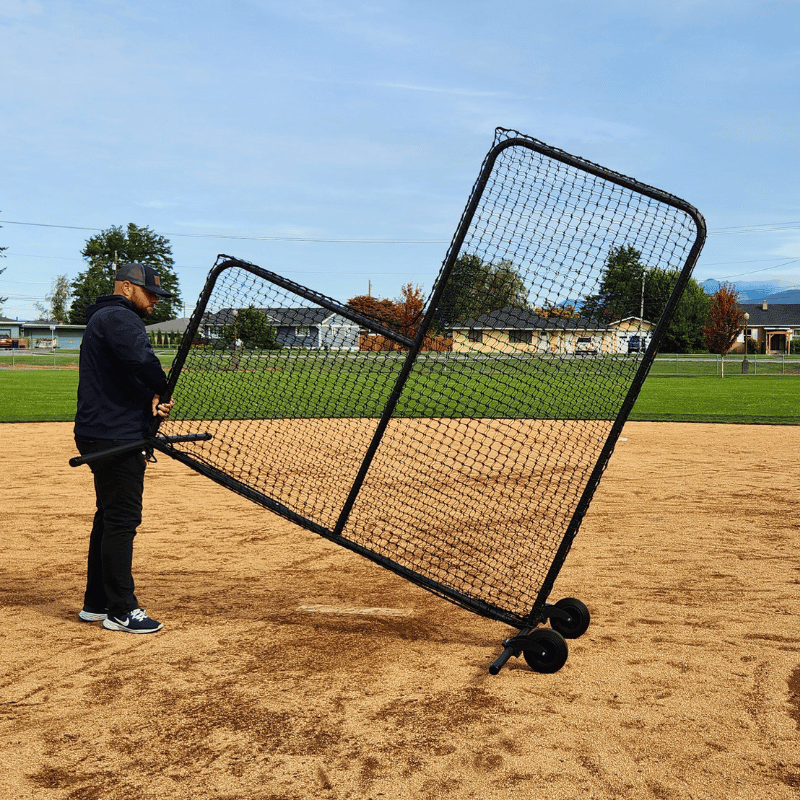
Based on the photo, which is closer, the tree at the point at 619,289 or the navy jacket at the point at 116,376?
the tree at the point at 619,289

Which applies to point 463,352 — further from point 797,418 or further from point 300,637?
point 797,418

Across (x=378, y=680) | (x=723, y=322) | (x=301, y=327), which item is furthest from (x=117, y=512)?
(x=723, y=322)

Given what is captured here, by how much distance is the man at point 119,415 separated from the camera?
14.8ft

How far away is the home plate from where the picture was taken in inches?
201

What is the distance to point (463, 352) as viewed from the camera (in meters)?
4.65

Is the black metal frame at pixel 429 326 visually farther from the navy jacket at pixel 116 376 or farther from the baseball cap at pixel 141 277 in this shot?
the baseball cap at pixel 141 277

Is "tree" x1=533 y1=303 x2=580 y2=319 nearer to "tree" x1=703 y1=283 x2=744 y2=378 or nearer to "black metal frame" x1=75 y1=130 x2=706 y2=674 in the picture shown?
"black metal frame" x1=75 y1=130 x2=706 y2=674

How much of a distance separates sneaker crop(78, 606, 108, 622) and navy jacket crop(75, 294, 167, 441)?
1100 millimetres

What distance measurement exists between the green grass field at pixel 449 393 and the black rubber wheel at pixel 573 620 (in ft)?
3.72

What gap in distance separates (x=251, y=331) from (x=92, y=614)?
6.35 ft

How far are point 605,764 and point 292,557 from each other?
3678 millimetres

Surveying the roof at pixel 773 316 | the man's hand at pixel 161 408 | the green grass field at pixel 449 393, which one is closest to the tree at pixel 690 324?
the green grass field at pixel 449 393

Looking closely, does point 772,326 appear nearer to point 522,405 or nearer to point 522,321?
point 522,405

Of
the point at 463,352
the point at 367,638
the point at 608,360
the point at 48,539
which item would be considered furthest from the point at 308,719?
the point at 48,539
